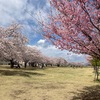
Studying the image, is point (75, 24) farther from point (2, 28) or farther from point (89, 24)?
point (2, 28)

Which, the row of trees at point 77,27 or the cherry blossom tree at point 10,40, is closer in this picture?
the row of trees at point 77,27

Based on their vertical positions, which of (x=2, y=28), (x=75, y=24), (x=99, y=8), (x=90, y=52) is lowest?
(x=90, y=52)

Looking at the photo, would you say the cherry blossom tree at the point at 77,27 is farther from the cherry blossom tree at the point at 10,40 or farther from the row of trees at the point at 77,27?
the cherry blossom tree at the point at 10,40

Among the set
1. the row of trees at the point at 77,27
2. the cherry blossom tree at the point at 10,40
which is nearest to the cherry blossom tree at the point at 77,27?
the row of trees at the point at 77,27

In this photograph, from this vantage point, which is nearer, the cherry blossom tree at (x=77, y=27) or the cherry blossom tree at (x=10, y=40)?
the cherry blossom tree at (x=77, y=27)

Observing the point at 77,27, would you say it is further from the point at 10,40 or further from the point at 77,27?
the point at 10,40

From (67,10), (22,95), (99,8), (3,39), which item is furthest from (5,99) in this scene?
(3,39)

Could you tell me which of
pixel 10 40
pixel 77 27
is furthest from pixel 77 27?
pixel 10 40

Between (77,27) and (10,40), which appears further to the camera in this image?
(10,40)

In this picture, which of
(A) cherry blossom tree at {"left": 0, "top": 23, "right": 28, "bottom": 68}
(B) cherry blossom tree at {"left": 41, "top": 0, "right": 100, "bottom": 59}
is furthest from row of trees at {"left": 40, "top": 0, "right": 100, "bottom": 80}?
(A) cherry blossom tree at {"left": 0, "top": 23, "right": 28, "bottom": 68}

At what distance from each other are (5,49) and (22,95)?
1923 centimetres

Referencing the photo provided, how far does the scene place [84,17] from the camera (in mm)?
10328

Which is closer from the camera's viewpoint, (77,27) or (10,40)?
(77,27)

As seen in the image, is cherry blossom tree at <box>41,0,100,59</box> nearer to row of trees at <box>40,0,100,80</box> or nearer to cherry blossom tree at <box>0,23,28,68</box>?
row of trees at <box>40,0,100,80</box>
